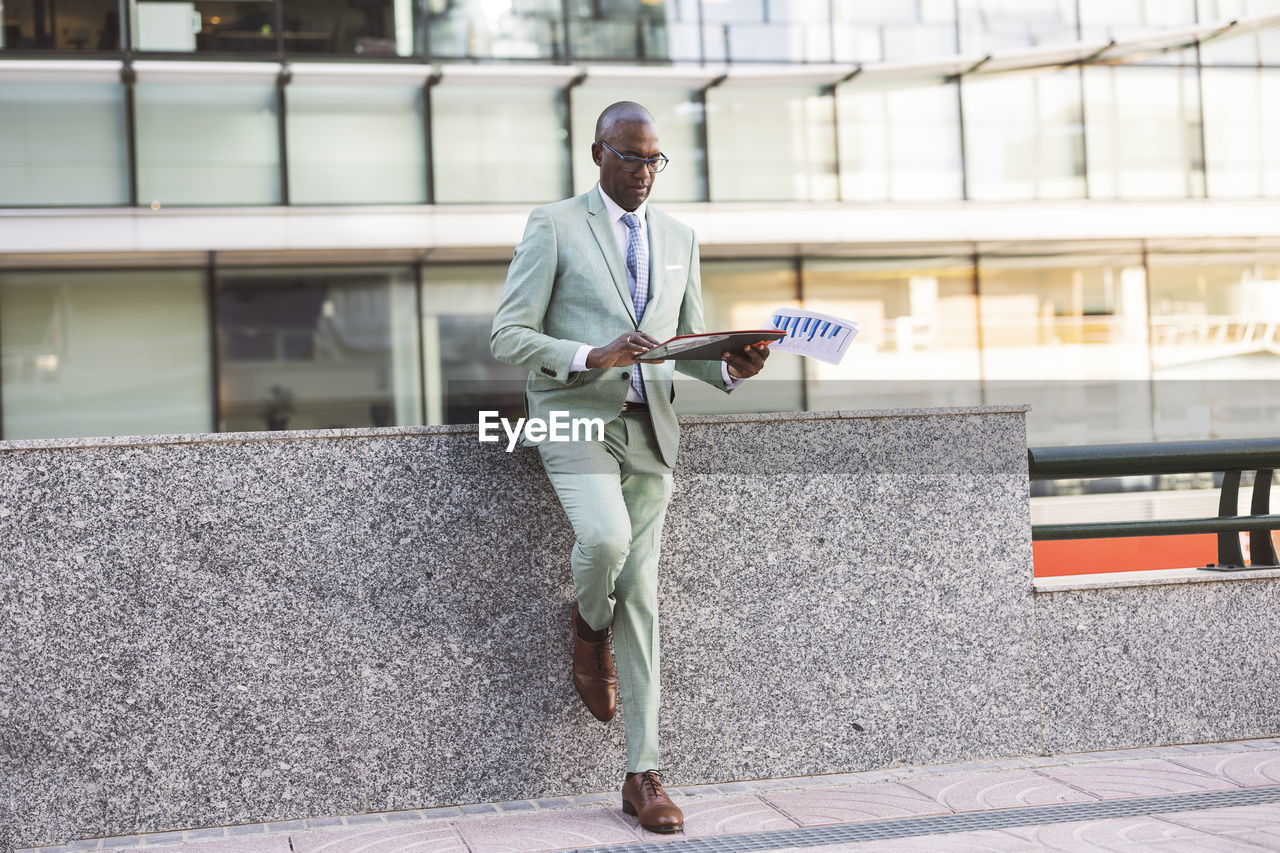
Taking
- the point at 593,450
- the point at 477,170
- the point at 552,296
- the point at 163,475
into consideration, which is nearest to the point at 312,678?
the point at 163,475

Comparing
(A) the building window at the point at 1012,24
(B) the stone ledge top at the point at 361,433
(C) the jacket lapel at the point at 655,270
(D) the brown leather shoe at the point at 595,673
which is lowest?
(D) the brown leather shoe at the point at 595,673

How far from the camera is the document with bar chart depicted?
375 centimetres

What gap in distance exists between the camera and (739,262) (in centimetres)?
1875

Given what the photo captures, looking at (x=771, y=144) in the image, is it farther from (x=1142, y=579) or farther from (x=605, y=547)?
(x=605, y=547)

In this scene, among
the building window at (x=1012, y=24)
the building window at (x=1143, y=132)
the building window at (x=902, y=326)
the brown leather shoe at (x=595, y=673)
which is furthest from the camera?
the building window at (x=1143, y=132)

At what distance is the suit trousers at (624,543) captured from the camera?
399cm

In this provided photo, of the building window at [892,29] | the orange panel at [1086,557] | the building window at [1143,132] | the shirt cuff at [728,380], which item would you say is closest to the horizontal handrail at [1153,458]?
the orange panel at [1086,557]

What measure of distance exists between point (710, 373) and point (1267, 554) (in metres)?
2.60

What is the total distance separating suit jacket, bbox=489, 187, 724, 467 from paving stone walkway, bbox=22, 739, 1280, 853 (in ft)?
3.85

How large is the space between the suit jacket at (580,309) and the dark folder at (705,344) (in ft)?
1.21

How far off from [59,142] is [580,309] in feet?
47.1

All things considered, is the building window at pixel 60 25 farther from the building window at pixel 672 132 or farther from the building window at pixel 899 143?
the building window at pixel 899 143

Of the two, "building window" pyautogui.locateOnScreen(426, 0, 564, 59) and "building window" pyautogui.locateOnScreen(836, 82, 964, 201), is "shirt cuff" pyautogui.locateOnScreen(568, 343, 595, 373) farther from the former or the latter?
"building window" pyautogui.locateOnScreen(836, 82, 964, 201)

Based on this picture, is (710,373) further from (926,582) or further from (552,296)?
(926,582)
